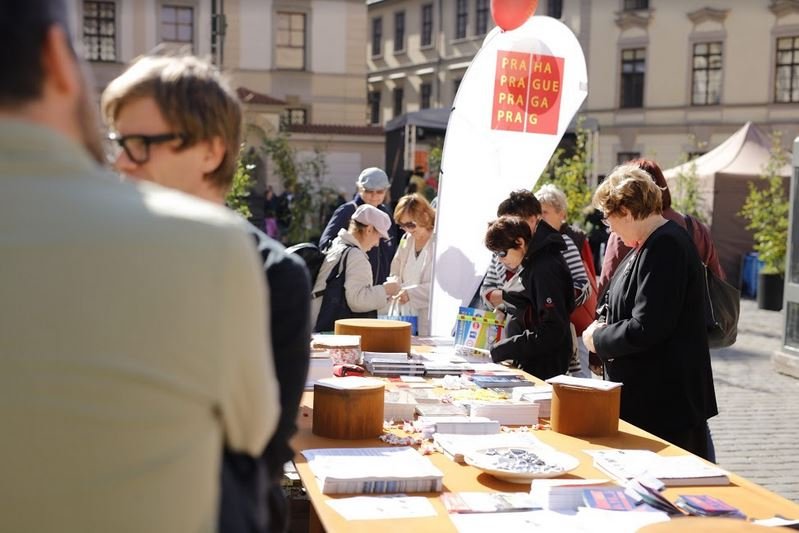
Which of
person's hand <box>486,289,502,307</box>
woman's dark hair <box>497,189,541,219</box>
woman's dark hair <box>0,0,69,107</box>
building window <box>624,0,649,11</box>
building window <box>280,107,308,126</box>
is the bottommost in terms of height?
person's hand <box>486,289,502,307</box>

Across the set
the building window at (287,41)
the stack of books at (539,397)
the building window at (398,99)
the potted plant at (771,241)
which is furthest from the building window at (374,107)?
the stack of books at (539,397)

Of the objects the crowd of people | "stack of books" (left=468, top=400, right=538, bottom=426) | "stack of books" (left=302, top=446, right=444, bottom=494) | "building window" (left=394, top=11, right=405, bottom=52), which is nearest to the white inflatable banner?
"stack of books" (left=468, top=400, right=538, bottom=426)

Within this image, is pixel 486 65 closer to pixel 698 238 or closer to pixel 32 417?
pixel 698 238

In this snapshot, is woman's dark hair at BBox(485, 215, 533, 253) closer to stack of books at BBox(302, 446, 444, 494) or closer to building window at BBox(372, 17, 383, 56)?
stack of books at BBox(302, 446, 444, 494)

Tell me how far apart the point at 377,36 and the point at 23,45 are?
150ft

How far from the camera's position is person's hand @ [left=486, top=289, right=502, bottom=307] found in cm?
504

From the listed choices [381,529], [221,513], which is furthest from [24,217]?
[381,529]

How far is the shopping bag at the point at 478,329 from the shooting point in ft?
15.6

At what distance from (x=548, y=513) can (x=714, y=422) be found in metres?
5.28

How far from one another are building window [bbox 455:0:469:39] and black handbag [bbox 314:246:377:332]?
34876 mm

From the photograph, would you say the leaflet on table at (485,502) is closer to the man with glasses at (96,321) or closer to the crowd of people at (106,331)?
the crowd of people at (106,331)

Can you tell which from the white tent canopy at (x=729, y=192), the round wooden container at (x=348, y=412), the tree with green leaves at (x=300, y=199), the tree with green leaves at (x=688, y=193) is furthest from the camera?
the white tent canopy at (x=729, y=192)

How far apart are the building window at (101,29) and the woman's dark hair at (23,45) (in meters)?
33.3

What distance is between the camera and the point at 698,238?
16.8 ft
